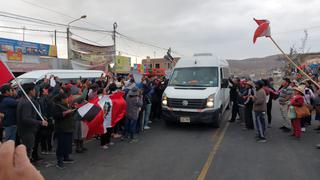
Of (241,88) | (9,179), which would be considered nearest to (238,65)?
(241,88)

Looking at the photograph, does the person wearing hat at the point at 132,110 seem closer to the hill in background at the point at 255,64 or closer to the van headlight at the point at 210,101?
the van headlight at the point at 210,101

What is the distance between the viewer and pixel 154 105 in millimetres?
11609

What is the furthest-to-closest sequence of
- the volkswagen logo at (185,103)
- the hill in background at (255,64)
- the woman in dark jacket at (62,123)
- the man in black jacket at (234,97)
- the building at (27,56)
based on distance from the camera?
the hill in background at (255,64), the building at (27,56), the man in black jacket at (234,97), the volkswagen logo at (185,103), the woman in dark jacket at (62,123)

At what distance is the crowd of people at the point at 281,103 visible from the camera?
8273 mm

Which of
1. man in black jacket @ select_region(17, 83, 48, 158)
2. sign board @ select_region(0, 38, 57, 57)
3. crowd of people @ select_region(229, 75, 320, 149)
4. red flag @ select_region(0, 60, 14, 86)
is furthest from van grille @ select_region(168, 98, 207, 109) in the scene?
sign board @ select_region(0, 38, 57, 57)

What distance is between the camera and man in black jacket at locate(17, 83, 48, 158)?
5.56 m

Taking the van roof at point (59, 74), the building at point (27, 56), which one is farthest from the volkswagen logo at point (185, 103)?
the building at point (27, 56)

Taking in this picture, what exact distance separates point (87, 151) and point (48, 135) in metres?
1.07

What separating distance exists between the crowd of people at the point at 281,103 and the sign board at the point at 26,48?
75.2 ft

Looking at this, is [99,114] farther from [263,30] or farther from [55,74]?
[55,74]

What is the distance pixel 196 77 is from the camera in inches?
414

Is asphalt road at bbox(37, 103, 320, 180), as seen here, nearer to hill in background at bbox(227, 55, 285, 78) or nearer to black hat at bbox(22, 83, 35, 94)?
black hat at bbox(22, 83, 35, 94)

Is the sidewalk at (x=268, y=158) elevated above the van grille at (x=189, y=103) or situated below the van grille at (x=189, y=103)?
below

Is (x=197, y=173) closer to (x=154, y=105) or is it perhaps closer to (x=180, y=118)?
→ (x=180, y=118)
